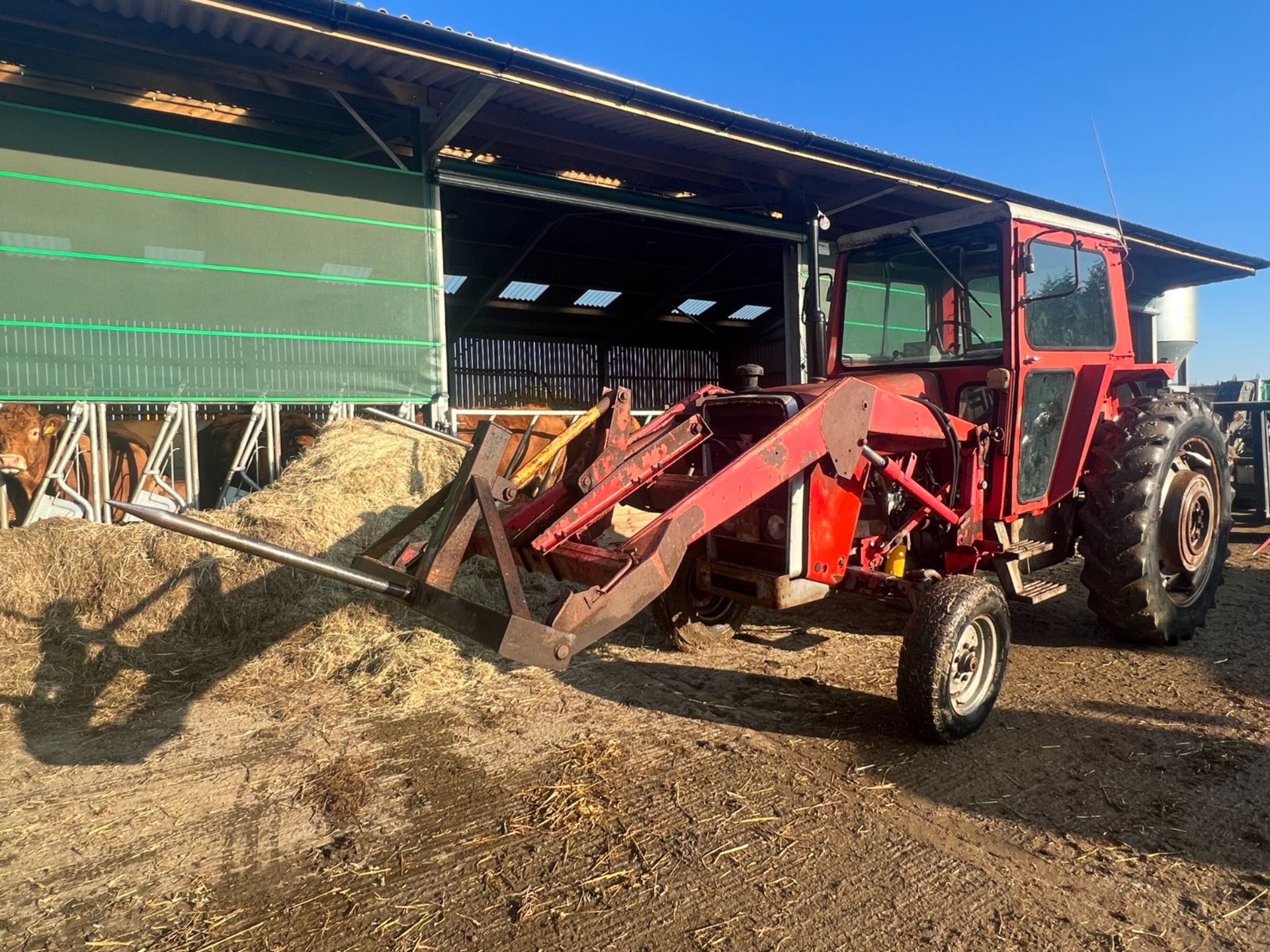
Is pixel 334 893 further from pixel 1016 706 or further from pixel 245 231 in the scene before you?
pixel 245 231

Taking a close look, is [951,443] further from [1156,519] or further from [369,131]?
[369,131]

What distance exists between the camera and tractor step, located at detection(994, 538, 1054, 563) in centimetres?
495

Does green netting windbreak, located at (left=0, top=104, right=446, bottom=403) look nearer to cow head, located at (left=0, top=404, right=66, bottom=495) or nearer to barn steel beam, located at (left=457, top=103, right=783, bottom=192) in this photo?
cow head, located at (left=0, top=404, right=66, bottom=495)

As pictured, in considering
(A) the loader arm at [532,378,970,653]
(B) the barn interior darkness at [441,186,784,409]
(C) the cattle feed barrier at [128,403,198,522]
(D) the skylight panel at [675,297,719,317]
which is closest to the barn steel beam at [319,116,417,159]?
(C) the cattle feed barrier at [128,403,198,522]

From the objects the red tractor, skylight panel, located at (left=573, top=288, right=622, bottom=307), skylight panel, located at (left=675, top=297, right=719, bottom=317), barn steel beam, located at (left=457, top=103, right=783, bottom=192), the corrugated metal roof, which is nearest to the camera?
the red tractor

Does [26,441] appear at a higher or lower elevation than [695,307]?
lower

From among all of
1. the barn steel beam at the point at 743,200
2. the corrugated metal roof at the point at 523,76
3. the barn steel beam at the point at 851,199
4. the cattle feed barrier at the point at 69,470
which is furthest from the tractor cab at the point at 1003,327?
the barn steel beam at the point at 743,200

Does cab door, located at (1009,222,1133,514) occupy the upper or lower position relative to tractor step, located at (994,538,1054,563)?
upper

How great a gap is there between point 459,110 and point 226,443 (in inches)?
165

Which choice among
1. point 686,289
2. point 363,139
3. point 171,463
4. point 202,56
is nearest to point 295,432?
point 171,463

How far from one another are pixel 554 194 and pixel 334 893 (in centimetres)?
870

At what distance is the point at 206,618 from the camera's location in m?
5.50

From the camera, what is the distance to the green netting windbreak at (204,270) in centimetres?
724

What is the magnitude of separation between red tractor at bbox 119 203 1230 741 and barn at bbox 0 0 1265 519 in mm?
1137
